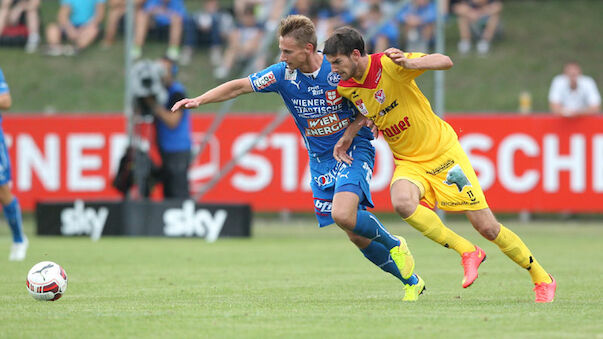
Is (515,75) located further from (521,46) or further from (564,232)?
(564,232)

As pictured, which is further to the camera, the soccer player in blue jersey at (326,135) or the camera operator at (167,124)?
the camera operator at (167,124)

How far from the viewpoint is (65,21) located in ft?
61.2

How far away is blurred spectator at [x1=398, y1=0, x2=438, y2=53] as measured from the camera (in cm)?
1811

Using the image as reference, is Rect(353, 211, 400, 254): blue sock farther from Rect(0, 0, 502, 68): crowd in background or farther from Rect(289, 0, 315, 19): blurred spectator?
Rect(289, 0, 315, 19): blurred spectator

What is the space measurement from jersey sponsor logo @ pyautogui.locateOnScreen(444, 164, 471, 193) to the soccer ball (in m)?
2.98

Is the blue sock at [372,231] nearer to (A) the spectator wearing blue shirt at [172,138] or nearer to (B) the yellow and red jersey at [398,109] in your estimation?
(B) the yellow and red jersey at [398,109]

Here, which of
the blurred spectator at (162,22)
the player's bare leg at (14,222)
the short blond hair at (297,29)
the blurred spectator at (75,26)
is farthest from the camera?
the blurred spectator at (75,26)

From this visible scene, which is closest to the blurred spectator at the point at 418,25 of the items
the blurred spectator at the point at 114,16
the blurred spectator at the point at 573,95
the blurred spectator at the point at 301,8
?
the blurred spectator at the point at 301,8

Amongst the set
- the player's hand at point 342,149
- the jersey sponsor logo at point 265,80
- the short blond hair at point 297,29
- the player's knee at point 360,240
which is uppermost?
the short blond hair at point 297,29

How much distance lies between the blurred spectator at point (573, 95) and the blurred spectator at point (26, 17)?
921 centimetres

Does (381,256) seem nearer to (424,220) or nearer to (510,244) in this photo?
(424,220)

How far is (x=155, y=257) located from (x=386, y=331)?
6502mm

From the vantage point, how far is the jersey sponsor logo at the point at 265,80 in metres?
8.14

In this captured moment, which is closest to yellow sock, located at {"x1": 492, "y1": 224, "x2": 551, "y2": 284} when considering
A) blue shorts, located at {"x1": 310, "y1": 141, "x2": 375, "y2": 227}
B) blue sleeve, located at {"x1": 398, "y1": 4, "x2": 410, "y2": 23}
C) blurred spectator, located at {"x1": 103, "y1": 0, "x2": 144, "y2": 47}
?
blue shorts, located at {"x1": 310, "y1": 141, "x2": 375, "y2": 227}
